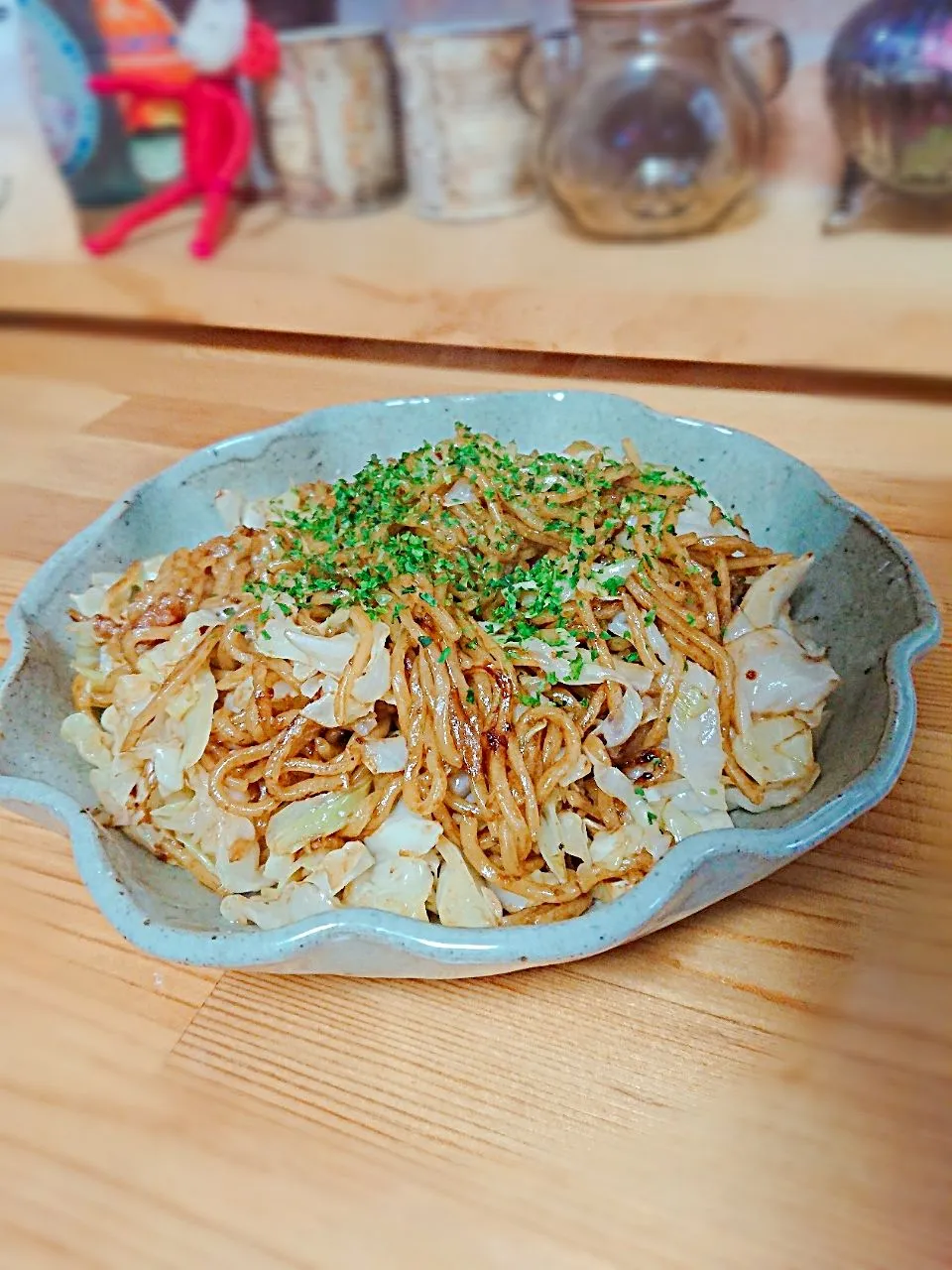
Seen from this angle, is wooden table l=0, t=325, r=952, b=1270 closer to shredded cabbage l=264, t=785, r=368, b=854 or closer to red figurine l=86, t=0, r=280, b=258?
shredded cabbage l=264, t=785, r=368, b=854

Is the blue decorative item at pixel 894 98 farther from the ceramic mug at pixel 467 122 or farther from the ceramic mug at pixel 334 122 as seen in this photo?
the ceramic mug at pixel 334 122

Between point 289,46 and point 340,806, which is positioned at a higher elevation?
point 289,46

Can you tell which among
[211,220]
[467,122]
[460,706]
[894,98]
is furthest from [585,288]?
[460,706]

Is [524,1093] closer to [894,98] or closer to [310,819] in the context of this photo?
[310,819]

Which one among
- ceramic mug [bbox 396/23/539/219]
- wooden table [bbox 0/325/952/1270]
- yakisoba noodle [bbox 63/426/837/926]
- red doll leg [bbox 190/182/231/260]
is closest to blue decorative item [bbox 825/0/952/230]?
ceramic mug [bbox 396/23/539/219]

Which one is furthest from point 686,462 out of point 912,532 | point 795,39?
point 795,39

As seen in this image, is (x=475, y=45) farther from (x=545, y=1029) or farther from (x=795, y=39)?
(x=545, y=1029)
